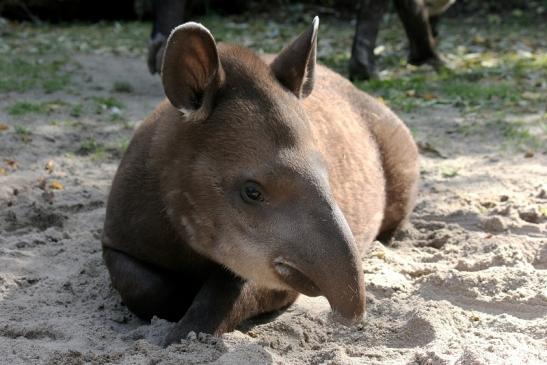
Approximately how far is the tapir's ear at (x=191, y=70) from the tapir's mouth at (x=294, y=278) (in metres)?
0.66

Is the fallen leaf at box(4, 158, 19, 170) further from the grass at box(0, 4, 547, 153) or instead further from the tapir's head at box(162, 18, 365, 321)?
the tapir's head at box(162, 18, 365, 321)

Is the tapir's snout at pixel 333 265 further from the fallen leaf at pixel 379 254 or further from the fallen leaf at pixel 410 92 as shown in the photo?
the fallen leaf at pixel 410 92

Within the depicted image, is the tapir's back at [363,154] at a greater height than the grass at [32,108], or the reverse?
the tapir's back at [363,154]

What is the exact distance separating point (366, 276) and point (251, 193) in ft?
4.38

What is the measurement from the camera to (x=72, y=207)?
17.7 feet

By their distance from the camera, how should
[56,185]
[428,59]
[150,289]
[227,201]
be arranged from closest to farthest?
[227,201] < [150,289] < [56,185] < [428,59]

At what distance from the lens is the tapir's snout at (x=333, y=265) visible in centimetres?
310

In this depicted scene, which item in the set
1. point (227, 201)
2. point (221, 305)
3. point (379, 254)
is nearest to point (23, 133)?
point (379, 254)

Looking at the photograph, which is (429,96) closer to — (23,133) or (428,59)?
(428,59)

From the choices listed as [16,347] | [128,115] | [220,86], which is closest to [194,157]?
[220,86]

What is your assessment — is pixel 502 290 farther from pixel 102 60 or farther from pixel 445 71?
pixel 102 60

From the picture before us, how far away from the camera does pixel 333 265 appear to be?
3.10m

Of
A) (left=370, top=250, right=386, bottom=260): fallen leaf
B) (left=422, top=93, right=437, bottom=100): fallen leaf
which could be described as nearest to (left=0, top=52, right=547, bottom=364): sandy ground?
(left=370, top=250, right=386, bottom=260): fallen leaf

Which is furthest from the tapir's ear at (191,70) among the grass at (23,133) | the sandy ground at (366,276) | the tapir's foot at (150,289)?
the grass at (23,133)
